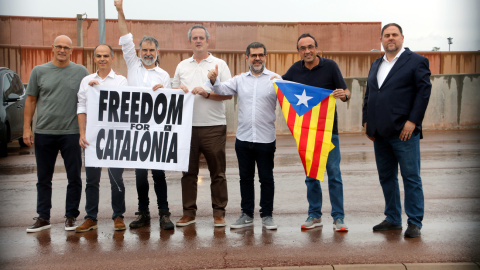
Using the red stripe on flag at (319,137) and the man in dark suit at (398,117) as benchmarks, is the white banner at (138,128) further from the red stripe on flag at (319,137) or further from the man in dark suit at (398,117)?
the man in dark suit at (398,117)

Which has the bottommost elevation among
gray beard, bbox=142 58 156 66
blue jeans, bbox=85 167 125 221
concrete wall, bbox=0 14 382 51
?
blue jeans, bbox=85 167 125 221

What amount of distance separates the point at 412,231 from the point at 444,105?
14.6 metres

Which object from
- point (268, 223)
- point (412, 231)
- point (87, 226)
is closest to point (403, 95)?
point (412, 231)

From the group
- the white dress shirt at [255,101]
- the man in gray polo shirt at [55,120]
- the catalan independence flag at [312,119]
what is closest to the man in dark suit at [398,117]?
the catalan independence flag at [312,119]

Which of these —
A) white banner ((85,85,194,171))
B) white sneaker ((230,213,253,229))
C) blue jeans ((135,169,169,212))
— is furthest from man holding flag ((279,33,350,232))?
blue jeans ((135,169,169,212))

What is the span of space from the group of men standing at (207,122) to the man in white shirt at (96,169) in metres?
0.01

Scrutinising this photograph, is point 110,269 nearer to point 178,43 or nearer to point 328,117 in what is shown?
point 328,117

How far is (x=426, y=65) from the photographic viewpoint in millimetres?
6273

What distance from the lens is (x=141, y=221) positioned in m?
6.97

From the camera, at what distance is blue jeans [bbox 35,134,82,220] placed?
6840 millimetres

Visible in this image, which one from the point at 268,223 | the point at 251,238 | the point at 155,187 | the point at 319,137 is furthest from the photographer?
the point at 155,187

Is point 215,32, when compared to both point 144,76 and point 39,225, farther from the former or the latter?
point 39,225

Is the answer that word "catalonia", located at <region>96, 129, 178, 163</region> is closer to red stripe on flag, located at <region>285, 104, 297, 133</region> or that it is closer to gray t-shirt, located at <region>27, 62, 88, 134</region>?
gray t-shirt, located at <region>27, 62, 88, 134</region>

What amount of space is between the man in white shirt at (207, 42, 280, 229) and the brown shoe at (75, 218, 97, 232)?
1611mm
